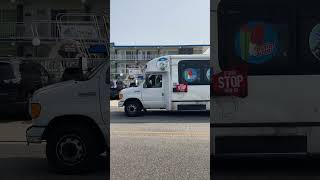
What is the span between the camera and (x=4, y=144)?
599 cm

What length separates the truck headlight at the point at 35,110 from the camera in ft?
19.4

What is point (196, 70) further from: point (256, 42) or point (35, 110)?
point (35, 110)

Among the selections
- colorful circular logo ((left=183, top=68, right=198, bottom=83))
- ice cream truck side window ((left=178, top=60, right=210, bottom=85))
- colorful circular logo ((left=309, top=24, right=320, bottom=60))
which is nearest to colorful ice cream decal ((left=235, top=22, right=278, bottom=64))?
colorful circular logo ((left=309, top=24, right=320, bottom=60))

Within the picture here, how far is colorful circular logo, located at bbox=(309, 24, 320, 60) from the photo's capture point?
6.17 metres

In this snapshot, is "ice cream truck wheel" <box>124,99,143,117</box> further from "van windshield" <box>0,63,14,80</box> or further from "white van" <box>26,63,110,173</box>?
"van windshield" <box>0,63,14,80</box>

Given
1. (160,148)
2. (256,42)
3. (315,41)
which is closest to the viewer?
(256,42)

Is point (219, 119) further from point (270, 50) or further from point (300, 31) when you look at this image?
point (300, 31)

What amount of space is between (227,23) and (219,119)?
1.11m

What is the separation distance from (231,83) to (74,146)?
2079 millimetres

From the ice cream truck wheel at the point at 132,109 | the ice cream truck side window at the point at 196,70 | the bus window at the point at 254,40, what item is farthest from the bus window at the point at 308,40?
the ice cream truck wheel at the point at 132,109

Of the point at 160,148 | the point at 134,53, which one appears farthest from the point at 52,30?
the point at 160,148

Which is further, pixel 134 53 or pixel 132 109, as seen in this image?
pixel 132 109

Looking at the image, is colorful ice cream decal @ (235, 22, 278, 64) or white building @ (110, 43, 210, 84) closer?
white building @ (110, 43, 210, 84)

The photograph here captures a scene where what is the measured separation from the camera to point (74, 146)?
21.1 ft
